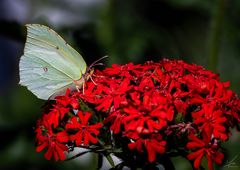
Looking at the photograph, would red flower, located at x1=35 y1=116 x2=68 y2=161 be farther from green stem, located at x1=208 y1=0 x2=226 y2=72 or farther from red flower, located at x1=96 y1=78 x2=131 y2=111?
green stem, located at x1=208 y1=0 x2=226 y2=72

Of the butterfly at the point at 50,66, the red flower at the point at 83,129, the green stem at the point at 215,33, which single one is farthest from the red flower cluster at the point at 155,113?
the green stem at the point at 215,33

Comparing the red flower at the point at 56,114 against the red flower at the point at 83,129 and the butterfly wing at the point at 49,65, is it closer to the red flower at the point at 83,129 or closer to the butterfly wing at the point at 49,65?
the red flower at the point at 83,129

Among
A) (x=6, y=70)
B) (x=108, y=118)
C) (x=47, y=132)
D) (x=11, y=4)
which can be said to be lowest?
(x=6, y=70)

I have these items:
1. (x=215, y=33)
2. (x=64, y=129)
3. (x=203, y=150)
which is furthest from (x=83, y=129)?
(x=215, y=33)

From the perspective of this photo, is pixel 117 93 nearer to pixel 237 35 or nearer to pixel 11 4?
pixel 237 35

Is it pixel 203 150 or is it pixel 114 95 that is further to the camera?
pixel 114 95

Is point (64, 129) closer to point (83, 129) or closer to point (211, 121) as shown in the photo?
point (83, 129)

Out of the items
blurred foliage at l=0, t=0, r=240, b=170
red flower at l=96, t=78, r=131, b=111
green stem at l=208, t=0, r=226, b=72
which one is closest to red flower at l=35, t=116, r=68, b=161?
red flower at l=96, t=78, r=131, b=111

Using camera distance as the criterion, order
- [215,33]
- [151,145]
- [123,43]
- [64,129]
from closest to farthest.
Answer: [151,145] < [64,129] < [215,33] < [123,43]

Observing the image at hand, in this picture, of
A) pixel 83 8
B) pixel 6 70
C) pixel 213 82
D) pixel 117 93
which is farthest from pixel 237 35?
pixel 6 70
